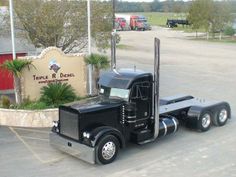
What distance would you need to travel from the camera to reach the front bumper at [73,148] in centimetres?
1052

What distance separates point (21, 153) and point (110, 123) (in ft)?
9.54

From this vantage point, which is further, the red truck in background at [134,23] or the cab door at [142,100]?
the red truck in background at [134,23]

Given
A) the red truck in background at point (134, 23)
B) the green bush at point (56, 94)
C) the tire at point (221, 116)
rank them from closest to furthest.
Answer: the tire at point (221, 116) < the green bush at point (56, 94) < the red truck in background at point (134, 23)

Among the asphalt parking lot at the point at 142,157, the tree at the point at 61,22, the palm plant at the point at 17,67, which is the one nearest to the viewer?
the asphalt parking lot at the point at 142,157

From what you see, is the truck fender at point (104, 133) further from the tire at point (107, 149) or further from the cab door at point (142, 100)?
the cab door at point (142, 100)

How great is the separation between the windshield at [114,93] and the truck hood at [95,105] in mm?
136

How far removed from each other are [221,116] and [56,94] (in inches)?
246

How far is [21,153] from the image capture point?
39.1 ft

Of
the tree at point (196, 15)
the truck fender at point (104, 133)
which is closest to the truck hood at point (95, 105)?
the truck fender at point (104, 133)

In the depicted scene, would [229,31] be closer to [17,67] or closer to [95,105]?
[17,67]

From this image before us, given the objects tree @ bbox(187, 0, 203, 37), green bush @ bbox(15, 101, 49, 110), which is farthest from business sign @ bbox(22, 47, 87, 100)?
tree @ bbox(187, 0, 203, 37)

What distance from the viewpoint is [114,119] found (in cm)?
1129

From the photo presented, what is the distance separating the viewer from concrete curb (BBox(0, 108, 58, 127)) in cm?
1431

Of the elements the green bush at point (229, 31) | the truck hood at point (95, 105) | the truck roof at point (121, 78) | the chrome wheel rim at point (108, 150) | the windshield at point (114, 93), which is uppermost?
the green bush at point (229, 31)
